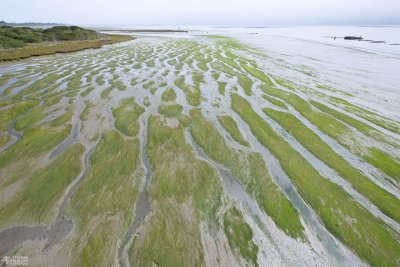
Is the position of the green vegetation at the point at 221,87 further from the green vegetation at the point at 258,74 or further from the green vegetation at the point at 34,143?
the green vegetation at the point at 34,143

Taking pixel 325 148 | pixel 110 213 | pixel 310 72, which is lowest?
pixel 310 72

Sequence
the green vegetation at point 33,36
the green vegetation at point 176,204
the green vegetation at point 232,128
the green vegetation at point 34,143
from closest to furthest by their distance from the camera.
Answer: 1. the green vegetation at point 176,204
2. the green vegetation at point 34,143
3. the green vegetation at point 232,128
4. the green vegetation at point 33,36

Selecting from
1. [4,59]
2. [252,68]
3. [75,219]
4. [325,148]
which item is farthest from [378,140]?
[4,59]

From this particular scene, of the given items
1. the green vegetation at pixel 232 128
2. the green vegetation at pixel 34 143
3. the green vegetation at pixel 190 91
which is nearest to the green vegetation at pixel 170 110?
the green vegetation at pixel 190 91

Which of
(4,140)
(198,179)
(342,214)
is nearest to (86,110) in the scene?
(4,140)

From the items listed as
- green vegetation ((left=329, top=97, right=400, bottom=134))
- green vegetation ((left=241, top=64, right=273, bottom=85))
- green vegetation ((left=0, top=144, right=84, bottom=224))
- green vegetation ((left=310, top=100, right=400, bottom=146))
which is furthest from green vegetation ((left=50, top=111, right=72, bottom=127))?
green vegetation ((left=329, top=97, right=400, bottom=134))

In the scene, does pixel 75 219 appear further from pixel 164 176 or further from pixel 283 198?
pixel 283 198

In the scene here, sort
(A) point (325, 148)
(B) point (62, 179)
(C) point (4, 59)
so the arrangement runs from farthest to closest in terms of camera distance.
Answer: (C) point (4, 59)
(A) point (325, 148)
(B) point (62, 179)
